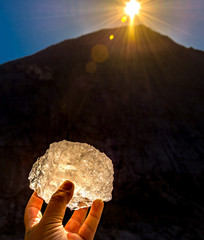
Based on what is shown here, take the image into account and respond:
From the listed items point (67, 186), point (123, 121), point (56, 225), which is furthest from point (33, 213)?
point (123, 121)

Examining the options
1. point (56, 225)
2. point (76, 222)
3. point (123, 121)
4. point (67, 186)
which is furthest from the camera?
point (123, 121)

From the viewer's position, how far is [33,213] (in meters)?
1.43

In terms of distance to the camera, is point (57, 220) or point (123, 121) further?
point (123, 121)

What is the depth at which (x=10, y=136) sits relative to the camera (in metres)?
8.08

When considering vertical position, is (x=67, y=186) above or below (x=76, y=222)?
above

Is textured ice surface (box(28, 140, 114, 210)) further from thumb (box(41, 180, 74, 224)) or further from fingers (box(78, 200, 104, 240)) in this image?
thumb (box(41, 180, 74, 224))

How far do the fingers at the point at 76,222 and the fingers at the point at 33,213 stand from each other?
0.36 metres

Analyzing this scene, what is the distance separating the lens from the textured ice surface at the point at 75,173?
1.66m

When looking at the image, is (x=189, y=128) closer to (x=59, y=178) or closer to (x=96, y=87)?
(x=96, y=87)

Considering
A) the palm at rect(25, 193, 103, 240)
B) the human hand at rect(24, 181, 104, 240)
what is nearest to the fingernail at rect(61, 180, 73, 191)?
the human hand at rect(24, 181, 104, 240)

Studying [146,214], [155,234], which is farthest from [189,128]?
[155,234]

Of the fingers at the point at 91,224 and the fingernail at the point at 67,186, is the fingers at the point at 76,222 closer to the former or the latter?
the fingers at the point at 91,224

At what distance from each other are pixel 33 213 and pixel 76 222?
1.70 ft

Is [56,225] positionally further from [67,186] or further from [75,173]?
[75,173]
